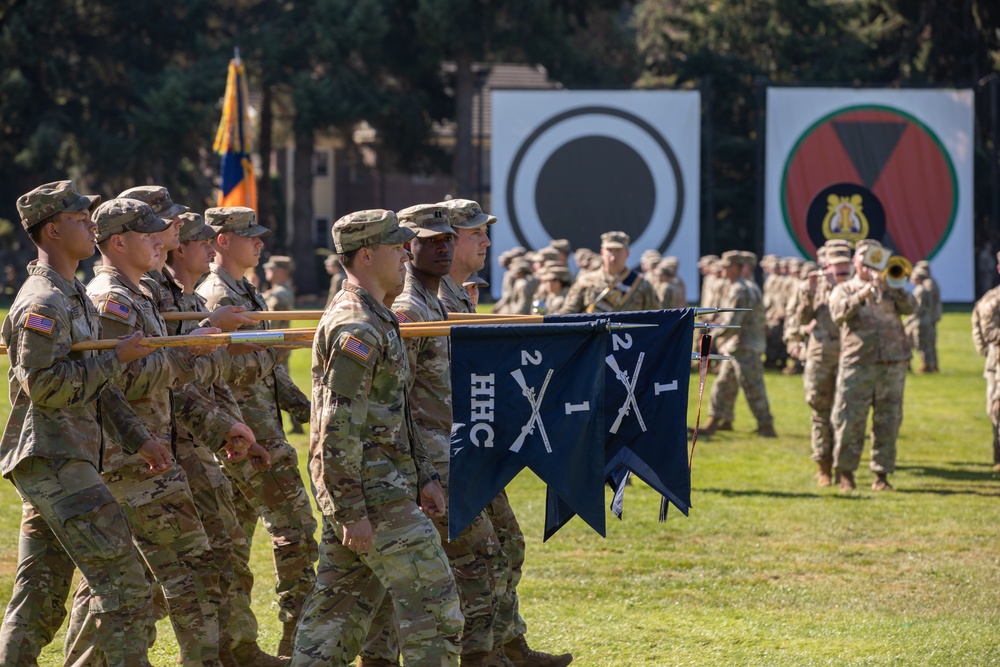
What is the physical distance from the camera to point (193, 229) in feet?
24.2

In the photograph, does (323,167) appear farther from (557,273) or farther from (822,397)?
(822,397)

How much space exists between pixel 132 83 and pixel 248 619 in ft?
119

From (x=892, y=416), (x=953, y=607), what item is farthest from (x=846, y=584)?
(x=892, y=416)

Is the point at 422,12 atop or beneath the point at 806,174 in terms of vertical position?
atop

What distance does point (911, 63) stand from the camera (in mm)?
43469

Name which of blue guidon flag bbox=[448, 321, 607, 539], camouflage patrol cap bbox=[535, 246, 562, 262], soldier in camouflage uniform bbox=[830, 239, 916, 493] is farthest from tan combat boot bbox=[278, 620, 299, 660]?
camouflage patrol cap bbox=[535, 246, 562, 262]

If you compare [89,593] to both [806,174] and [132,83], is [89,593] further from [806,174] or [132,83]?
[132,83]

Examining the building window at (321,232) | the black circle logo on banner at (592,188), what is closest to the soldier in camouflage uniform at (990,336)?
the black circle logo on banner at (592,188)

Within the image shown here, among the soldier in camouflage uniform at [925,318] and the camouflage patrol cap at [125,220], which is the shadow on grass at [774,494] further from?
the soldier in camouflage uniform at [925,318]

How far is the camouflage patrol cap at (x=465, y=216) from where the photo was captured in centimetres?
710

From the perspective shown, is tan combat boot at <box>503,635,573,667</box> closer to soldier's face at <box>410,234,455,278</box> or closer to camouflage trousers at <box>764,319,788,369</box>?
soldier's face at <box>410,234,455,278</box>

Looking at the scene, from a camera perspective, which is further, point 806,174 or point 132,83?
point 132,83

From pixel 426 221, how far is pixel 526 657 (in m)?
2.38

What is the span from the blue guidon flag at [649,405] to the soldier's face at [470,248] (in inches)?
33.0
